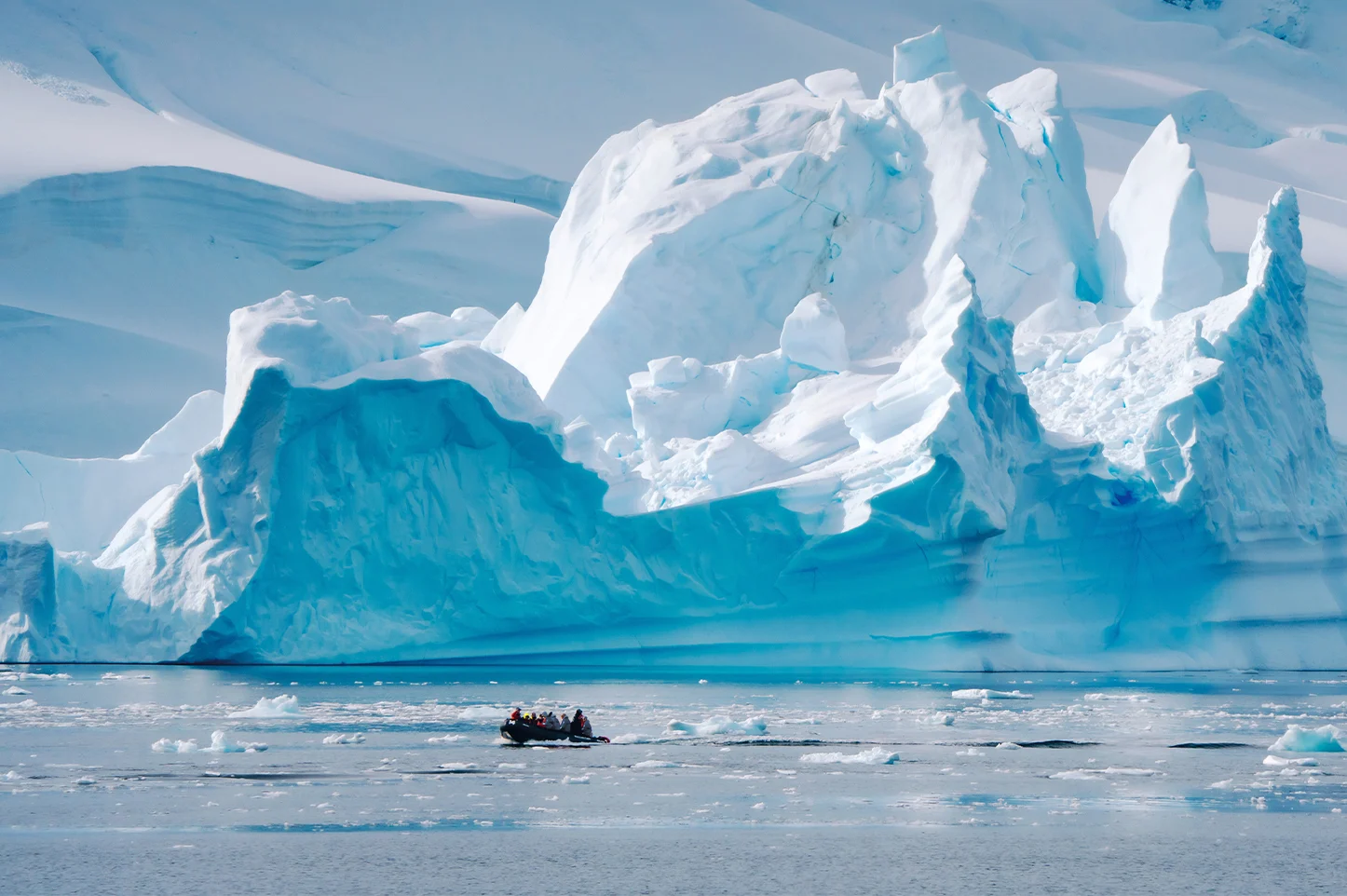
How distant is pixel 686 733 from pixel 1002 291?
10.9 meters

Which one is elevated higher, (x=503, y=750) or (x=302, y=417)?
(x=302, y=417)

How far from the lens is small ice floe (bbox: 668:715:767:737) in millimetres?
13766

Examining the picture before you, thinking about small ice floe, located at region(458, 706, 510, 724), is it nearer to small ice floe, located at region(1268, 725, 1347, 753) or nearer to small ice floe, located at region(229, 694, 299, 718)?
small ice floe, located at region(229, 694, 299, 718)

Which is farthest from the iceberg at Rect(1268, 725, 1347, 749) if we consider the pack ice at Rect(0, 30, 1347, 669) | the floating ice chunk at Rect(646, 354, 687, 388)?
the floating ice chunk at Rect(646, 354, 687, 388)

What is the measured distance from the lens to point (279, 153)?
36.2 meters

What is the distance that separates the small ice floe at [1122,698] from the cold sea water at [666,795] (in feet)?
0.80

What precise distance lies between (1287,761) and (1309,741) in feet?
1.01

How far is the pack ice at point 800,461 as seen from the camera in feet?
59.8

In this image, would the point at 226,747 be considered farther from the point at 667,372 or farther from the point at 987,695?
the point at 667,372

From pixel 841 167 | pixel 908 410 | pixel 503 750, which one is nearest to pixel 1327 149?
pixel 841 167

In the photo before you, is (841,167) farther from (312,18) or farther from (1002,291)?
(312,18)

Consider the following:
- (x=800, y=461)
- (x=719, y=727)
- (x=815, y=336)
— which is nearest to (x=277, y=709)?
(x=719, y=727)

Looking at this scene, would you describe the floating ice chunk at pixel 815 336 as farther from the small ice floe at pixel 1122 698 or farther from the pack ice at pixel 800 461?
the small ice floe at pixel 1122 698

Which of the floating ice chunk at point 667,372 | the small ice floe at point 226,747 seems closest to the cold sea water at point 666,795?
the small ice floe at point 226,747
